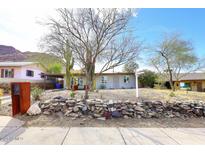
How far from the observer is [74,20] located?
36.8ft

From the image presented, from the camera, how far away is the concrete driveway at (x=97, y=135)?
4172 millimetres

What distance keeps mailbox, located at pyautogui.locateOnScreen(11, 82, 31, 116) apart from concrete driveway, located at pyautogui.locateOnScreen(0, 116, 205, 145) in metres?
1.11

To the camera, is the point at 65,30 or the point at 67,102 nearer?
the point at 67,102

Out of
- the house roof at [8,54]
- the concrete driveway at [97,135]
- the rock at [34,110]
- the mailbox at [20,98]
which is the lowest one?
the concrete driveway at [97,135]

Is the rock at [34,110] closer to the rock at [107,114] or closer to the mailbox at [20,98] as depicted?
the mailbox at [20,98]

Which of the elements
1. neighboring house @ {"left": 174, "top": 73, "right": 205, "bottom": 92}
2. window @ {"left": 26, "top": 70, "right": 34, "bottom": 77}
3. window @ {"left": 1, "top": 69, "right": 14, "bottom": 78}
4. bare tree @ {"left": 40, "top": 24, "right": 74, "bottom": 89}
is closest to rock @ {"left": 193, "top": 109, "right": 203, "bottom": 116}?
bare tree @ {"left": 40, "top": 24, "right": 74, "bottom": 89}

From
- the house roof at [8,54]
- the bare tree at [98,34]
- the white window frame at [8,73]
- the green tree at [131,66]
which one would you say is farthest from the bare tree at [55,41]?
the house roof at [8,54]

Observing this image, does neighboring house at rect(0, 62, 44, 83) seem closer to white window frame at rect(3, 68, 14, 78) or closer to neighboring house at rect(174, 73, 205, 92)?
white window frame at rect(3, 68, 14, 78)

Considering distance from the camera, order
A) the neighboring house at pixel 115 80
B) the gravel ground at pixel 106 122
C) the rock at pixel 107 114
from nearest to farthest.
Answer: the gravel ground at pixel 106 122
the rock at pixel 107 114
the neighboring house at pixel 115 80

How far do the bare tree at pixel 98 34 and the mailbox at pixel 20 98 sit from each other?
16.8 ft
